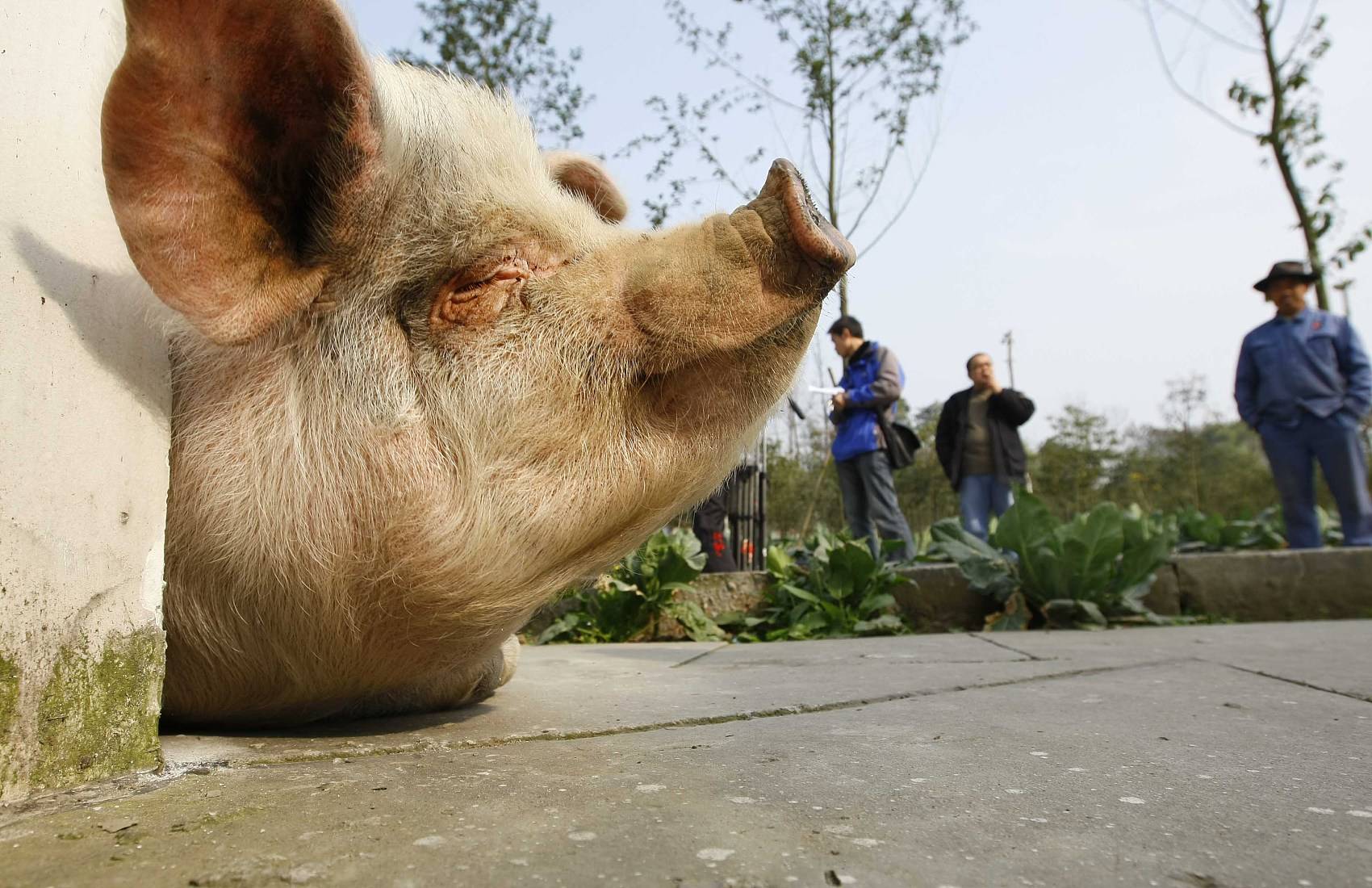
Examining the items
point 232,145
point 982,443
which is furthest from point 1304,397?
point 232,145

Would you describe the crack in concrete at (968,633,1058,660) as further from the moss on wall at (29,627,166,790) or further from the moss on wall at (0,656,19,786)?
the moss on wall at (0,656,19,786)

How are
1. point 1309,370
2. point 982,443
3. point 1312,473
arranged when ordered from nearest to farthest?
point 1309,370 < point 1312,473 < point 982,443

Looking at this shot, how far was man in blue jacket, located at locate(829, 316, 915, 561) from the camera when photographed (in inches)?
265

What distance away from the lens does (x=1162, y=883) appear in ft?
3.17

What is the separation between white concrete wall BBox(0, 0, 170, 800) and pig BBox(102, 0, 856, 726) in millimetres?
100

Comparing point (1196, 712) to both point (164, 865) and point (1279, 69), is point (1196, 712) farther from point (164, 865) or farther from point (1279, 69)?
point (1279, 69)

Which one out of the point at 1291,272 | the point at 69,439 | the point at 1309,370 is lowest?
the point at 69,439

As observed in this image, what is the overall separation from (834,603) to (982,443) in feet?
9.20

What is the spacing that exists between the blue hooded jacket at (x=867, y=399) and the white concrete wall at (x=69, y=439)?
541 cm

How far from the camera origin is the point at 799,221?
158 centimetres

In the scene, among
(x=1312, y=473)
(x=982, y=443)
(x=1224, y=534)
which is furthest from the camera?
(x=1224, y=534)

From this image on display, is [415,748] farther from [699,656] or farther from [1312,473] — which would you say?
[1312,473]

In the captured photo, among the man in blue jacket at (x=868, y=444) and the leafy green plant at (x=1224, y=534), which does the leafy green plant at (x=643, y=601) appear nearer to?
the man in blue jacket at (x=868, y=444)

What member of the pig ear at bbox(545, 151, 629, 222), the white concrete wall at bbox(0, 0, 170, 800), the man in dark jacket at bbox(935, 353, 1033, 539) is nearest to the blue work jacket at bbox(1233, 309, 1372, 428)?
the man in dark jacket at bbox(935, 353, 1033, 539)
